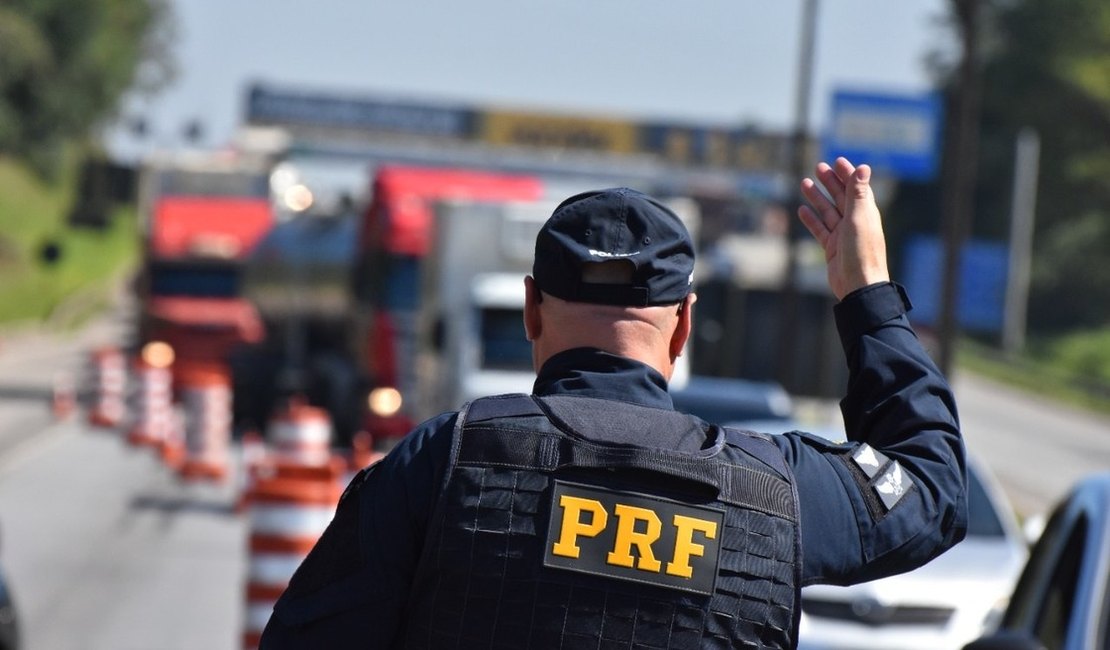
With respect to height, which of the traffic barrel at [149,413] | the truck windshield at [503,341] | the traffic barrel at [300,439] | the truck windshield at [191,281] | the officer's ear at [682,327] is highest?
the officer's ear at [682,327]

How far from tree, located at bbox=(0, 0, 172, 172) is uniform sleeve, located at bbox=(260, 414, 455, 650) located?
194 feet

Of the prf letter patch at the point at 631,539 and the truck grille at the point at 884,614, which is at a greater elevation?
the prf letter patch at the point at 631,539

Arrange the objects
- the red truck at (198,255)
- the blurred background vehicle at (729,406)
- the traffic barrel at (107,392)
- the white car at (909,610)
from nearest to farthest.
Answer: the white car at (909,610) < the blurred background vehicle at (729,406) < the traffic barrel at (107,392) < the red truck at (198,255)

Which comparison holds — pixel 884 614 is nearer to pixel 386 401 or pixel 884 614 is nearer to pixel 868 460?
pixel 868 460

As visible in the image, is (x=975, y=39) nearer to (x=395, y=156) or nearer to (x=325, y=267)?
(x=325, y=267)

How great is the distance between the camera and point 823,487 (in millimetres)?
3023

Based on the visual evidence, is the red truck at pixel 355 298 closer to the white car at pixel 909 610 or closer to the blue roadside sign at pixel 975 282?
the blue roadside sign at pixel 975 282

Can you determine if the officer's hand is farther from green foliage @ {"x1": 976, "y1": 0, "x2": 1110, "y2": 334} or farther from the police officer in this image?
green foliage @ {"x1": 976, "y1": 0, "x2": 1110, "y2": 334}

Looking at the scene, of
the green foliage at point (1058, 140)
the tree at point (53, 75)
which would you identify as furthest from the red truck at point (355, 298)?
the green foliage at point (1058, 140)

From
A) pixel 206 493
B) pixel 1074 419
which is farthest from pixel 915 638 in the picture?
pixel 1074 419

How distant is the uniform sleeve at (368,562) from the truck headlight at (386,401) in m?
20.9

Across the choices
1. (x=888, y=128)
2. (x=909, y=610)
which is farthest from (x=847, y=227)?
(x=888, y=128)

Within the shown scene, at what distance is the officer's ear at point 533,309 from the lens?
3121 millimetres

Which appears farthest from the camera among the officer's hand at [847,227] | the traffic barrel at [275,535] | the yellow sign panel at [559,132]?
the yellow sign panel at [559,132]
